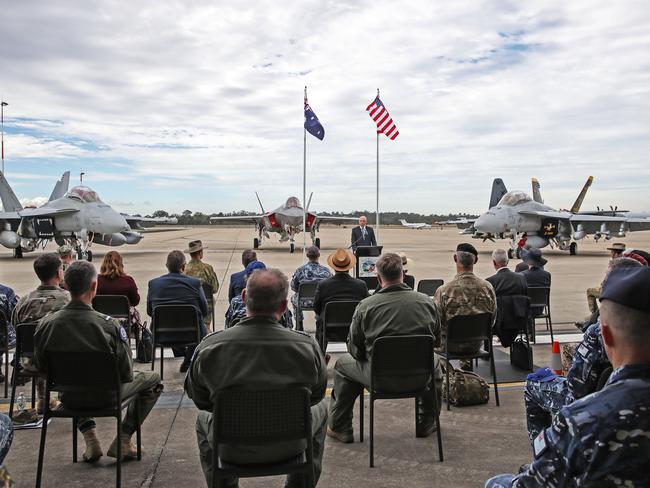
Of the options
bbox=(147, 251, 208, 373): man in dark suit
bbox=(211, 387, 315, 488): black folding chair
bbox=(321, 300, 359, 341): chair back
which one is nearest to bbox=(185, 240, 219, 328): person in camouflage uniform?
bbox=(147, 251, 208, 373): man in dark suit

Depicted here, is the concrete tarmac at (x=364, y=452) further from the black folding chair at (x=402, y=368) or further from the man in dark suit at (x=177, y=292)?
the man in dark suit at (x=177, y=292)

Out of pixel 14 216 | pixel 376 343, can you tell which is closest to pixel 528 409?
pixel 376 343

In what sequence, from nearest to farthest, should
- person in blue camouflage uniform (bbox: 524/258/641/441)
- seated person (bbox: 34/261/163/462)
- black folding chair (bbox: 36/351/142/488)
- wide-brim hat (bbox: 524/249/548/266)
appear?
person in blue camouflage uniform (bbox: 524/258/641/441), black folding chair (bbox: 36/351/142/488), seated person (bbox: 34/261/163/462), wide-brim hat (bbox: 524/249/548/266)

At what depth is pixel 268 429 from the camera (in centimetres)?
277

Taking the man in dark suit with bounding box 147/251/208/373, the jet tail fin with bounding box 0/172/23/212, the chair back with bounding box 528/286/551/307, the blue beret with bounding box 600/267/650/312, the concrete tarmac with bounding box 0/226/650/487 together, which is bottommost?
the concrete tarmac with bounding box 0/226/650/487

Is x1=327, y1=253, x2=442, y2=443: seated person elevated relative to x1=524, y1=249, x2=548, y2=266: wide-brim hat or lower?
lower

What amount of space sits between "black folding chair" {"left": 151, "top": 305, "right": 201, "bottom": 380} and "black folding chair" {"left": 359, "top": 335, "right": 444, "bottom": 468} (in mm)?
2551

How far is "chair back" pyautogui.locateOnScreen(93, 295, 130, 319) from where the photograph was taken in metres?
6.03

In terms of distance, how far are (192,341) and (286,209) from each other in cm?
2386

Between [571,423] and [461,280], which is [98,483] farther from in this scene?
[461,280]

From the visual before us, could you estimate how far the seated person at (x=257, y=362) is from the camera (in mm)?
2848

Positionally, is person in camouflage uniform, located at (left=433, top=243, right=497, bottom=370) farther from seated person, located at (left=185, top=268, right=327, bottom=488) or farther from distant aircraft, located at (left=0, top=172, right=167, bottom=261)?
distant aircraft, located at (left=0, top=172, right=167, bottom=261)

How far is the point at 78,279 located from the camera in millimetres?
3779

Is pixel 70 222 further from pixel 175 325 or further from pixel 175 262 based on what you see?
pixel 175 325
